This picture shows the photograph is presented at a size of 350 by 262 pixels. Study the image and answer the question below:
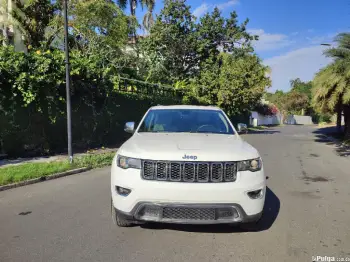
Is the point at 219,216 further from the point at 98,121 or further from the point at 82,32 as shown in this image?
the point at 82,32

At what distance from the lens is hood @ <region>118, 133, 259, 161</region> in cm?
386

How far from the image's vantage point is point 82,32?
15648mm

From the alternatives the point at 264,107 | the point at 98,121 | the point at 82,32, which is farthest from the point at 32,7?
the point at 264,107

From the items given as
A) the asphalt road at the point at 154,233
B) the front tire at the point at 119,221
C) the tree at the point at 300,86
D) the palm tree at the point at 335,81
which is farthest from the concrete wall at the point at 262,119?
the front tire at the point at 119,221

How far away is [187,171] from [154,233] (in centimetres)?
104

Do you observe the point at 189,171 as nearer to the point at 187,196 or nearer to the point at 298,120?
the point at 187,196

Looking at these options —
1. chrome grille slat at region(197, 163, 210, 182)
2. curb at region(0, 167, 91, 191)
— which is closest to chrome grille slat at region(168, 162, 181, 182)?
chrome grille slat at region(197, 163, 210, 182)

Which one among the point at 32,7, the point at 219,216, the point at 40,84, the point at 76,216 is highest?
the point at 32,7

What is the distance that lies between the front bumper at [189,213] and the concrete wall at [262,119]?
149ft

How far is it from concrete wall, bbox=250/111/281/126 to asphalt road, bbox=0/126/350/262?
43.7 metres

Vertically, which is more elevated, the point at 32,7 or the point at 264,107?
the point at 32,7

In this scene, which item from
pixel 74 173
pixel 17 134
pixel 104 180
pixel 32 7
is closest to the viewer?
pixel 104 180

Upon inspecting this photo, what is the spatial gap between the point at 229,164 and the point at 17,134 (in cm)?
829

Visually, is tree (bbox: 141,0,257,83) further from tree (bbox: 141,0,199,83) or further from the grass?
the grass
